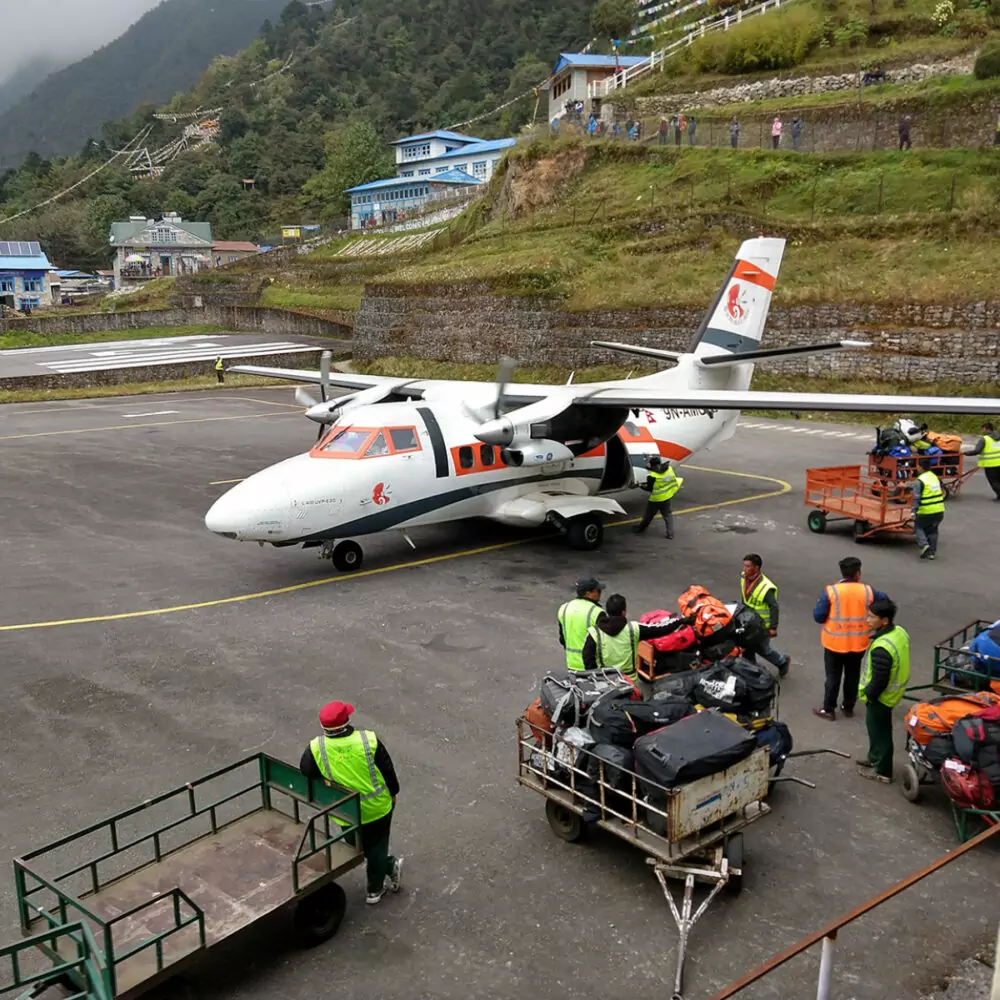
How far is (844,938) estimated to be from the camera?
6.78 m

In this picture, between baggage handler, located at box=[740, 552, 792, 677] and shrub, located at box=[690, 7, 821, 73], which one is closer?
baggage handler, located at box=[740, 552, 792, 677]

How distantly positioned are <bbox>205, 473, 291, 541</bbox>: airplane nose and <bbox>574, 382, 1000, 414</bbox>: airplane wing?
6.03 metres

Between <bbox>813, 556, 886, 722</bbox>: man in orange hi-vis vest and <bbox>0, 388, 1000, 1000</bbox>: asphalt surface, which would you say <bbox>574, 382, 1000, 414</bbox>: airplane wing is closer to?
<bbox>0, 388, 1000, 1000</bbox>: asphalt surface

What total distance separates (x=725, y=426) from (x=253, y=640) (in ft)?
45.1

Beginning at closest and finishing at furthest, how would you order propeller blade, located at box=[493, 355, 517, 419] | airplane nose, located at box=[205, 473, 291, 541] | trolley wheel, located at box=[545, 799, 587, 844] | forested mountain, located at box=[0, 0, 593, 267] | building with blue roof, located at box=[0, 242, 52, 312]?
trolley wheel, located at box=[545, 799, 587, 844] < airplane nose, located at box=[205, 473, 291, 541] < propeller blade, located at box=[493, 355, 517, 419] < building with blue roof, located at box=[0, 242, 52, 312] < forested mountain, located at box=[0, 0, 593, 267]

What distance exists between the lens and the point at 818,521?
1881cm

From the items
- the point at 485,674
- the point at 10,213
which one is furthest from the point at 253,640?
the point at 10,213

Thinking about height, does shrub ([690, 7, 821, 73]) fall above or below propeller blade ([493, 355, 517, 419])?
above

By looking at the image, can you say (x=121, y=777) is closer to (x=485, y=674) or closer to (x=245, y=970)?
(x=245, y=970)

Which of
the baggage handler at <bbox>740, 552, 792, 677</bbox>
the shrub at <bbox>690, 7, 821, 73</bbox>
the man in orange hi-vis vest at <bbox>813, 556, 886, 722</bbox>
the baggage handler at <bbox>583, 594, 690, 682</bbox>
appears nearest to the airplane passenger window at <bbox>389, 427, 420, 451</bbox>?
the baggage handler at <bbox>740, 552, 792, 677</bbox>

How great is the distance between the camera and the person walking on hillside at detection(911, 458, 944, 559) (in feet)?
53.6

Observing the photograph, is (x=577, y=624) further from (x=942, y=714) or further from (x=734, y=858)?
(x=942, y=714)

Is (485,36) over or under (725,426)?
over

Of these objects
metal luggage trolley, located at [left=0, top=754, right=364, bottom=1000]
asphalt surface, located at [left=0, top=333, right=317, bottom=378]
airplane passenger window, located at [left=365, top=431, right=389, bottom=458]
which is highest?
asphalt surface, located at [left=0, top=333, right=317, bottom=378]
